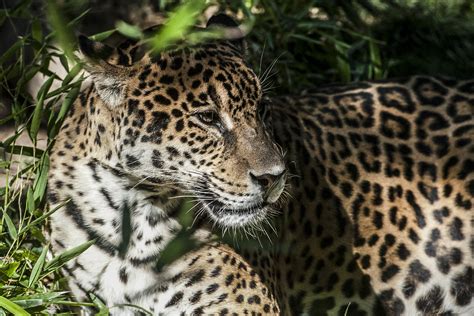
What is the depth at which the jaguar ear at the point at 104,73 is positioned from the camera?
211 inches

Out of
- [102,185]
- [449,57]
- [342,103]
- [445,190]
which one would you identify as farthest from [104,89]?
[449,57]

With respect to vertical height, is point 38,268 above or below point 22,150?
below

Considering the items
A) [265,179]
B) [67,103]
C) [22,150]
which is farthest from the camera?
[22,150]

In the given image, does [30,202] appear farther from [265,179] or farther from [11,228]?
[265,179]

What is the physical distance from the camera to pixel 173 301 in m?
5.73

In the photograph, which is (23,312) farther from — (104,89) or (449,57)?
(449,57)

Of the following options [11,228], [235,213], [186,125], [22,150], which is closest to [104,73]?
[186,125]

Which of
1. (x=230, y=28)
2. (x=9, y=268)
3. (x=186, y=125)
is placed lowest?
(x=9, y=268)

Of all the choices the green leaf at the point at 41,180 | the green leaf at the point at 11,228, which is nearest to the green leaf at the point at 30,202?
the green leaf at the point at 41,180

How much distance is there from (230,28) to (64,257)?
5.53 feet

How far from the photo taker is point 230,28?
6.05m

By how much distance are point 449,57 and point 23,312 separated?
197 inches

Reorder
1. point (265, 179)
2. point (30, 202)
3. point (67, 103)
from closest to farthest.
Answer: point (265, 179)
point (30, 202)
point (67, 103)

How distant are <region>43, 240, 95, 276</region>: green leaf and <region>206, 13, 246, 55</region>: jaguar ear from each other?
4.80 ft
